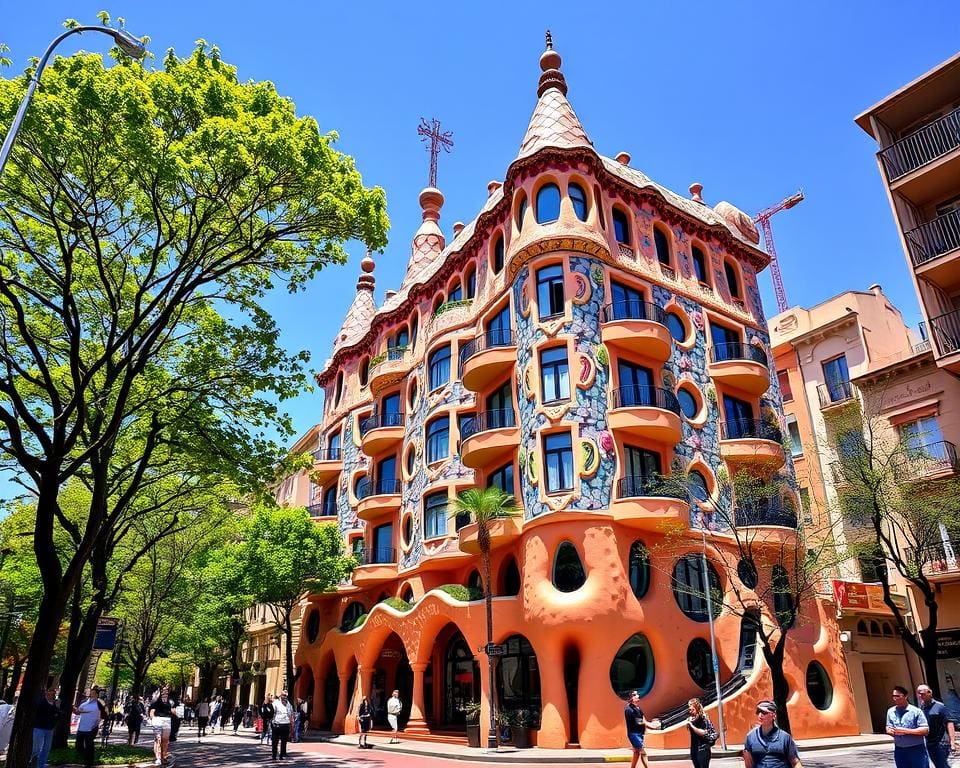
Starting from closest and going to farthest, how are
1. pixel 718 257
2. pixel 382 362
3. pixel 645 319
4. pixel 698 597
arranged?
1. pixel 698 597
2. pixel 645 319
3. pixel 718 257
4. pixel 382 362

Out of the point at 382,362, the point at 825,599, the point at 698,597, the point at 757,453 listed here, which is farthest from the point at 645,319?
the point at 382,362

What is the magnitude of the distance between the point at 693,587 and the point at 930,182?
15461 mm

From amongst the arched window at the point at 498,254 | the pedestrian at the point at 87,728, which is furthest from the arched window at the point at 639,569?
the pedestrian at the point at 87,728

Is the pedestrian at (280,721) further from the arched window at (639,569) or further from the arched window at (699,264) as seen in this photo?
the arched window at (699,264)

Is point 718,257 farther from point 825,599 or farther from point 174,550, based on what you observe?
point 174,550

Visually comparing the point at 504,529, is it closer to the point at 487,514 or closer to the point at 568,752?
the point at 487,514

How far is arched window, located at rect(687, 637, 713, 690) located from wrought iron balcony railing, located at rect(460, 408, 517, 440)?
966cm

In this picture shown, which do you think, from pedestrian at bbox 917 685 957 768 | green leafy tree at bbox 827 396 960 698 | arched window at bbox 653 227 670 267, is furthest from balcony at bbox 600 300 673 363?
pedestrian at bbox 917 685 957 768

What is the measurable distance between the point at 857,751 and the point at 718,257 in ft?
64.5

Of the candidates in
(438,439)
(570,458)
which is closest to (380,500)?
(438,439)

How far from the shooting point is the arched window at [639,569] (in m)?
22.7

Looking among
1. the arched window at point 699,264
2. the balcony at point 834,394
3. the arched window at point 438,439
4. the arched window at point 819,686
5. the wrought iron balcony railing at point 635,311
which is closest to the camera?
the arched window at point 819,686

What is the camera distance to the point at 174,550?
Result: 32344 millimetres

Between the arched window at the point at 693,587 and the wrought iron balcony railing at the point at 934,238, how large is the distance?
12.0 metres
